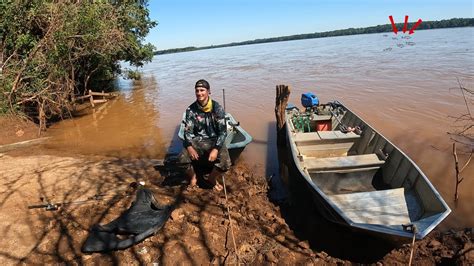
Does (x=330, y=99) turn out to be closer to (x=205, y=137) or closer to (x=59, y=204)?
(x=205, y=137)

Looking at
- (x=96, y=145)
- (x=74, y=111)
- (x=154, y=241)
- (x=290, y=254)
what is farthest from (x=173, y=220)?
(x=74, y=111)

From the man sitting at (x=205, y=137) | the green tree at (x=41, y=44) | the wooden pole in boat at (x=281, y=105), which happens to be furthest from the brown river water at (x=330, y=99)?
the man sitting at (x=205, y=137)

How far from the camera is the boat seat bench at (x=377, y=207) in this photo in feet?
15.5

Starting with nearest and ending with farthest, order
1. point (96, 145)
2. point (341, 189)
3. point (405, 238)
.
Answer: point (405, 238) < point (341, 189) < point (96, 145)

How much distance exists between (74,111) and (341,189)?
42.9 feet

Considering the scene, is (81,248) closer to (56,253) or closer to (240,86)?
(56,253)

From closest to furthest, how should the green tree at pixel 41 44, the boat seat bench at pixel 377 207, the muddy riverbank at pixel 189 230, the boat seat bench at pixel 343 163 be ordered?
the muddy riverbank at pixel 189 230 → the boat seat bench at pixel 377 207 → the boat seat bench at pixel 343 163 → the green tree at pixel 41 44

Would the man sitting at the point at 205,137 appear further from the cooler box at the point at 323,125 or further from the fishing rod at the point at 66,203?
the cooler box at the point at 323,125

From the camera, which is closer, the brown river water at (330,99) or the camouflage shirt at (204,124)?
the camouflage shirt at (204,124)

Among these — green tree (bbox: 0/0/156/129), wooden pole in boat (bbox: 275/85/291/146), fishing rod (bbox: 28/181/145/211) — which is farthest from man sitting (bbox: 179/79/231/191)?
green tree (bbox: 0/0/156/129)

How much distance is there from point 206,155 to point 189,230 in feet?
4.88

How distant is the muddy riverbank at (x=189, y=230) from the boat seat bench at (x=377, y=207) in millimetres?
320

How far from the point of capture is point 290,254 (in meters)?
4.10

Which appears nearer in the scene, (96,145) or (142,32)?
(96,145)
